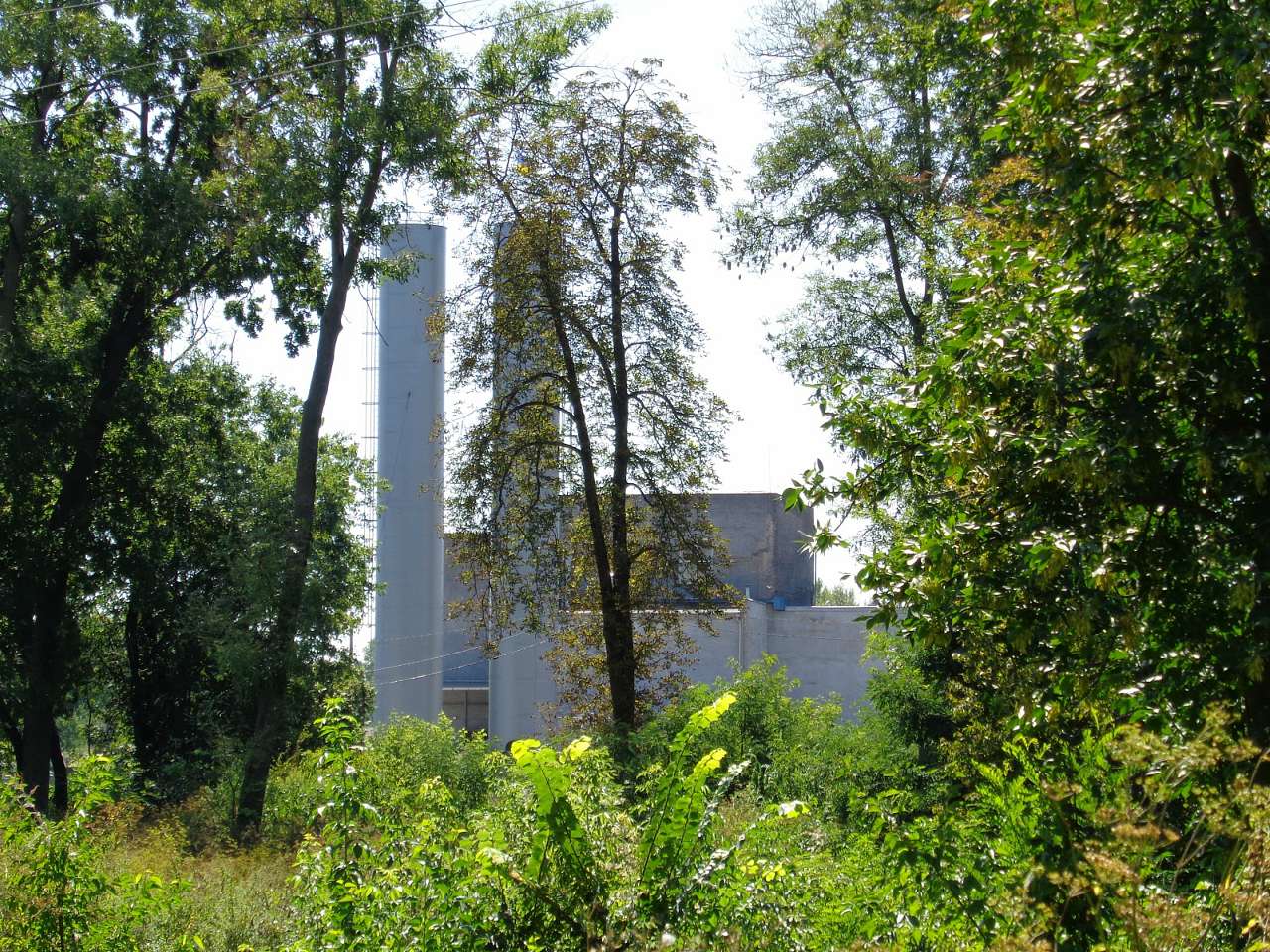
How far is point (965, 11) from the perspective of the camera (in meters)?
5.66

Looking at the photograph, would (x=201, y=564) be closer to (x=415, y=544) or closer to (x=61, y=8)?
(x=415, y=544)

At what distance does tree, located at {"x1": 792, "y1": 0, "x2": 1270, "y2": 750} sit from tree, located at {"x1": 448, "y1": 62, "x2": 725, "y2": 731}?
50.1 feet

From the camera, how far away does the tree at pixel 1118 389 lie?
4332 mm

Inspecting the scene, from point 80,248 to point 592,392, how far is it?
9.98m

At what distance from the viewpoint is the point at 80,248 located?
2253cm

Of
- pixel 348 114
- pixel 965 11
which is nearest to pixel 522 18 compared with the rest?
pixel 348 114

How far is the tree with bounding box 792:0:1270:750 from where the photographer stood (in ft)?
14.2

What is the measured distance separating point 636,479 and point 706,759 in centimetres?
1557

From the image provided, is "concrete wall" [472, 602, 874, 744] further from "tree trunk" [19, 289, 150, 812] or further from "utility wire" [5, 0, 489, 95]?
"utility wire" [5, 0, 489, 95]

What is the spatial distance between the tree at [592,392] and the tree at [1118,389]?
15.3 metres

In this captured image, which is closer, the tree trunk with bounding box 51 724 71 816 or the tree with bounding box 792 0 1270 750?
the tree with bounding box 792 0 1270 750

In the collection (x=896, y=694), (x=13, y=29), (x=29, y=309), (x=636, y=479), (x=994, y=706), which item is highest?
(x=13, y=29)

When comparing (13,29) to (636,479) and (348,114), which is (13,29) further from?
(636,479)

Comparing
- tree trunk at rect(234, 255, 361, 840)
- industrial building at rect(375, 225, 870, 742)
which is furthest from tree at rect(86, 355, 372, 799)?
industrial building at rect(375, 225, 870, 742)
